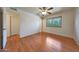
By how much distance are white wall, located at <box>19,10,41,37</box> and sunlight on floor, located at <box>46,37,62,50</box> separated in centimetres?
25

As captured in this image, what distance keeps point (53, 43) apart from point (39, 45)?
235 mm

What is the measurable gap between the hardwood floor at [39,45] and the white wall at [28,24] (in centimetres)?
10

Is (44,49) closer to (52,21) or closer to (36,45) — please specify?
(36,45)

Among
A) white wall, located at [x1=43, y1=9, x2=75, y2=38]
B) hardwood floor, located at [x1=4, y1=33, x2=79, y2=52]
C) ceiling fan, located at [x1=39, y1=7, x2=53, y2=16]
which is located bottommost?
hardwood floor, located at [x1=4, y1=33, x2=79, y2=52]

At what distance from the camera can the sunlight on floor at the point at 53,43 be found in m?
1.50

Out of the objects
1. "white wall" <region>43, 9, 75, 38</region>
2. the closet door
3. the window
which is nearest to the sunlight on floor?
"white wall" <region>43, 9, 75, 38</region>

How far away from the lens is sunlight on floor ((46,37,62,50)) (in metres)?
1.50

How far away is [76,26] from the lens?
4.86 ft

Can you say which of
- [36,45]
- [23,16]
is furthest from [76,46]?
[23,16]

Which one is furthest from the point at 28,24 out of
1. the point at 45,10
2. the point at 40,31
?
the point at 45,10

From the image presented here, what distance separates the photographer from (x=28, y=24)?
5.21 feet

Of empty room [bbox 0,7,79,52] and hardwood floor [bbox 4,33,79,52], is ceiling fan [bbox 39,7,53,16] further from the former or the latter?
hardwood floor [bbox 4,33,79,52]

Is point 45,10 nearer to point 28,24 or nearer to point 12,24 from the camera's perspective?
Result: point 28,24
